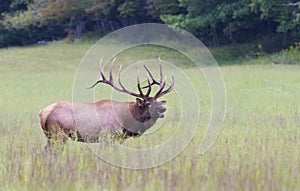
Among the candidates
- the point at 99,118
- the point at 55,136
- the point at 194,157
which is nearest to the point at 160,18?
the point at 99,118

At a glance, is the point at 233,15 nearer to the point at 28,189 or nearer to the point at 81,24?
the point at 81,24

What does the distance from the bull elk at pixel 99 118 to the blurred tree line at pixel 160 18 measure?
20613mm

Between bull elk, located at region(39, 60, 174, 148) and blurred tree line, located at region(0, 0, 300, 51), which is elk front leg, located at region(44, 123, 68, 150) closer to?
bull elk, located at region(39, 60, 174, 148)

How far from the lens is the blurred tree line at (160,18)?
31.2 metres

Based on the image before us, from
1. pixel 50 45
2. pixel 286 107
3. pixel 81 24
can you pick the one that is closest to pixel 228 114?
pixel 286 107

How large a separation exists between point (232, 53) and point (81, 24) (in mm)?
12229

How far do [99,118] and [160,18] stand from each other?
2631 cm

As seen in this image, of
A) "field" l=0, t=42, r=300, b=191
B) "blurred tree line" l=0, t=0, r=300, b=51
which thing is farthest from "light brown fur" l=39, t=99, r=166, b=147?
"blurred tree line" l=0, t=0, r=300, b=51

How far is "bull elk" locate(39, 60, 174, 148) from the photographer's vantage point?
885cm

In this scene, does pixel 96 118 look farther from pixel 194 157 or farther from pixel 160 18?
pixel 160 18

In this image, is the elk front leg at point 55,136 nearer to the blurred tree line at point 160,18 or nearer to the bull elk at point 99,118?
the bull elk at point 99,118

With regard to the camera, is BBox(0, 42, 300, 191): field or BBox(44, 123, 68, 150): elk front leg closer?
BBox(0, 42, 300, 191): field

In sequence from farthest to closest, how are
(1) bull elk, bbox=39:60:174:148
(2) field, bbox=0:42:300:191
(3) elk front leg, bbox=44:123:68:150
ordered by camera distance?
(1) bull elk, bbox=39:60:174:148 < (3) elk front leg, bbox=44:123:68:150 < (2) field, bbox=0:42:300:191

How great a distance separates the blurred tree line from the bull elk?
20613 millimetres
